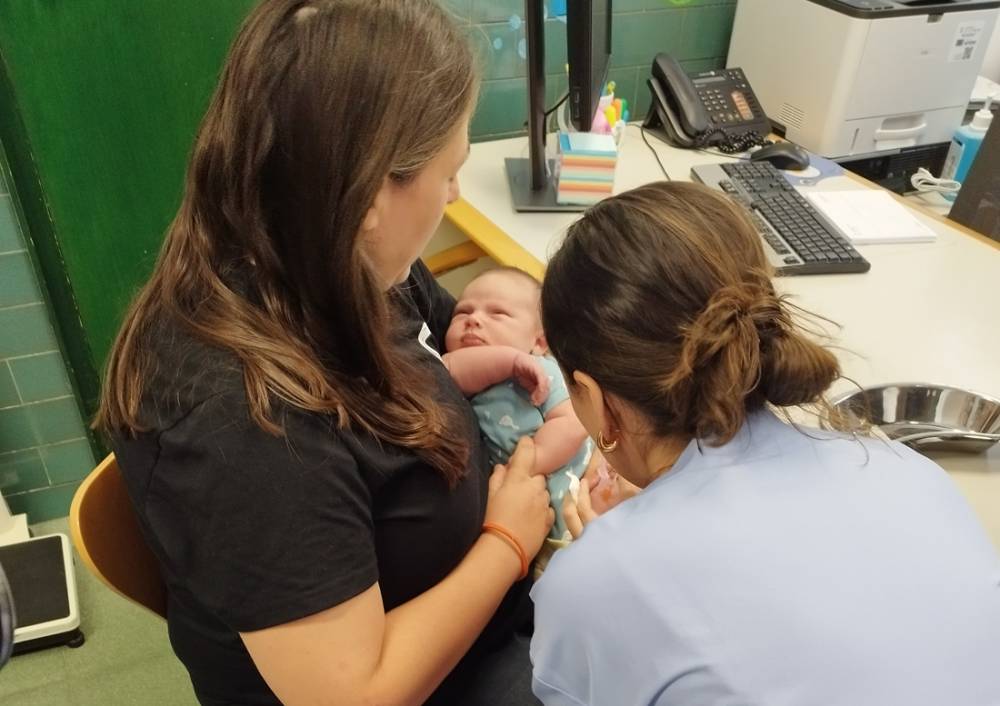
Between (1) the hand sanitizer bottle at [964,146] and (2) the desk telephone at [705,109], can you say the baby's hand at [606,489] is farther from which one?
(1) the hand sanitizer bottle at [964,146]

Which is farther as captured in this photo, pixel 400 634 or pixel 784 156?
pixel 784 156

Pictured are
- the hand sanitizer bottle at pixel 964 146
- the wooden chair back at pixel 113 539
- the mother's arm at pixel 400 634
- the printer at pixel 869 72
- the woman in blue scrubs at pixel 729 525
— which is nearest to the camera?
the woman in blue scrubs at pixel 729 525

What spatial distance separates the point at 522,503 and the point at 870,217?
3.78 ft

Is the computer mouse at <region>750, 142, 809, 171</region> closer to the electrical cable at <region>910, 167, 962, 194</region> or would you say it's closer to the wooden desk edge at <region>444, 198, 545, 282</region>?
the electrical cable at <region>910, 167, 962, 194</region>

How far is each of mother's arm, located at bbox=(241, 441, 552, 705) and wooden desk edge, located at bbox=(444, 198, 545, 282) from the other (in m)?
0.56

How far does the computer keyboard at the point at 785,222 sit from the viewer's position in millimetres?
1574

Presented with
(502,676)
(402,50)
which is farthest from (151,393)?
(502,676)

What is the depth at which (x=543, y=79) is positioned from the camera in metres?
1.60

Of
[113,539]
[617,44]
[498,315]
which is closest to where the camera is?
[113,539]

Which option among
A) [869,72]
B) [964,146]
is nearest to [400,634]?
[869,72]

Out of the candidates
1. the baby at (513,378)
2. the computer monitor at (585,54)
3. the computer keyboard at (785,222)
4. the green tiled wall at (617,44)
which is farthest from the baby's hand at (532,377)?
A: the green tiled wall at (617,44)

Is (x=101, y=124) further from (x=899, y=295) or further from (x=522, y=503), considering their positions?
(x=899, y=295)

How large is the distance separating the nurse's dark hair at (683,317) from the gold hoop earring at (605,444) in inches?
3.2

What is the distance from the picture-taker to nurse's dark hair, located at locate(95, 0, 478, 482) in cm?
77
